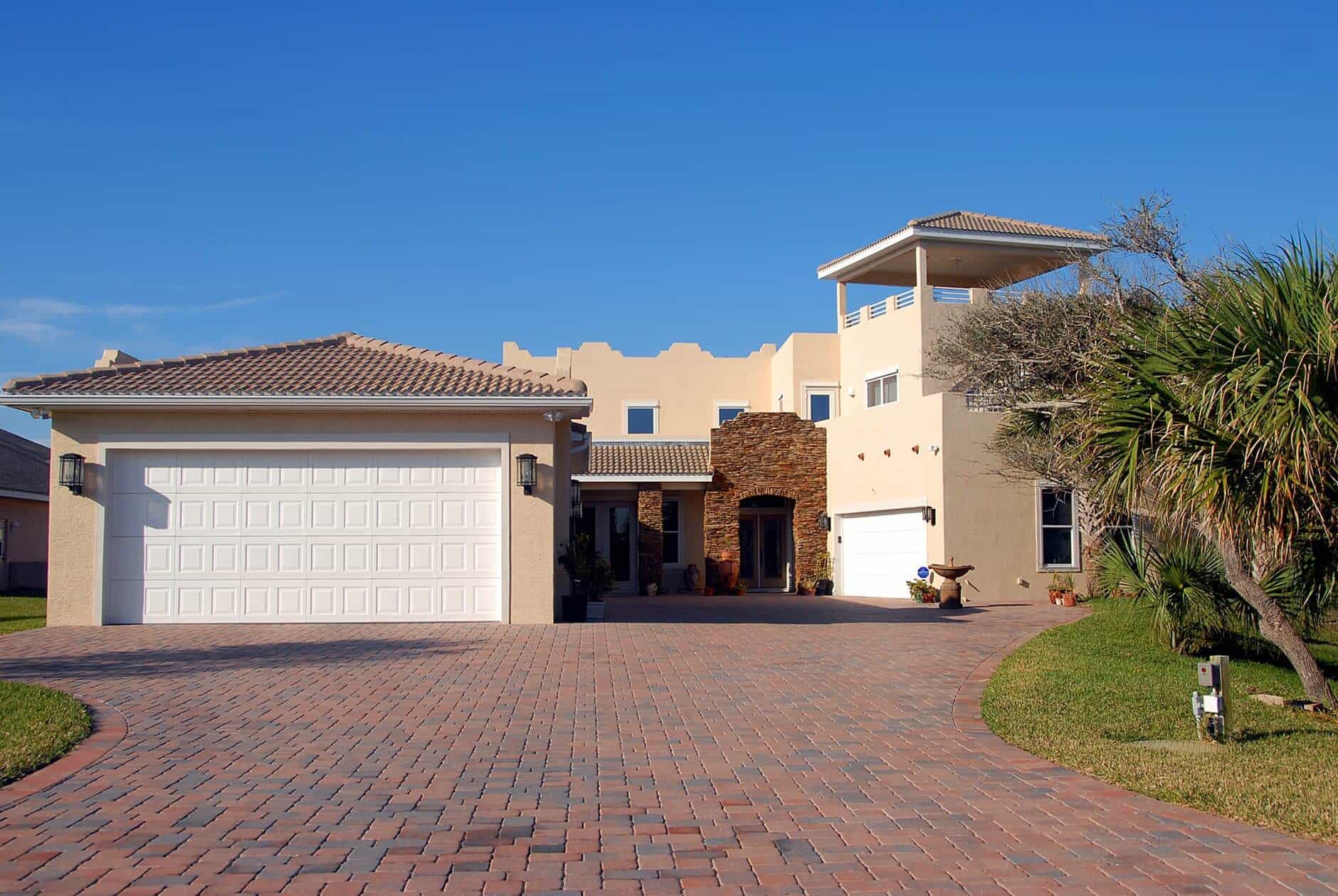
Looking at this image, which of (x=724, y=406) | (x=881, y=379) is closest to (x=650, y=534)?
(x=881, y=379)

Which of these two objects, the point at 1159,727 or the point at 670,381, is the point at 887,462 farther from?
the point at 1159,727

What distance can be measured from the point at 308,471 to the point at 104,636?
347 cm

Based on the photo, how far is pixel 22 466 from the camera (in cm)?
3256

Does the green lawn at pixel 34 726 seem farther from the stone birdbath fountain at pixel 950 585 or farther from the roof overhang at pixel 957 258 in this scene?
the roof overhang at pixel 957 258

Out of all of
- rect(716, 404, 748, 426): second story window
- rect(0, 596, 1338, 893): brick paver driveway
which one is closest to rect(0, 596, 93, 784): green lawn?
rect(0, 596, 1338, 893): brick paver driveway

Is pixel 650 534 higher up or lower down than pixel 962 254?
lower down

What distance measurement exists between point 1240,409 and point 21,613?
20.5 m

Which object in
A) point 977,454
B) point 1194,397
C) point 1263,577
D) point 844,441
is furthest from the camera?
point 844,441

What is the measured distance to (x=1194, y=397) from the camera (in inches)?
373

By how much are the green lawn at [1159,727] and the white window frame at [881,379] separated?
44.3ft

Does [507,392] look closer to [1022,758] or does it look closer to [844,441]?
[1022,758]

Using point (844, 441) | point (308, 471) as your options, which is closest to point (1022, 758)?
point (308, 471)

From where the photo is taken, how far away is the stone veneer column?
29.9 metres

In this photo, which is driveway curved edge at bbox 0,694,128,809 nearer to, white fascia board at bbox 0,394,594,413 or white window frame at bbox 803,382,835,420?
white fascia board at bbox 0,394,594,413
